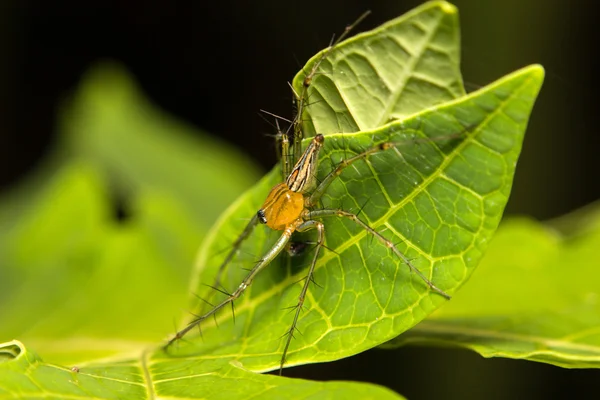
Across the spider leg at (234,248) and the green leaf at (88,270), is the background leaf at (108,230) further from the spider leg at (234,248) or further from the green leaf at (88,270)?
the spider leg at (234,248)

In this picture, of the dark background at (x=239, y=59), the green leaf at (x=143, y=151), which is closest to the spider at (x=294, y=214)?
the green leaf at (x=143, y=151)

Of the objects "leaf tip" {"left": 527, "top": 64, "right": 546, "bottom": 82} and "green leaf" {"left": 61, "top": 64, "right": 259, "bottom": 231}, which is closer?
"leaf tip" {"left": 527, "top": 64, "right": 546, "bottom": 82}

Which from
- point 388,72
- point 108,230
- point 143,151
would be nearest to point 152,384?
point 388,72

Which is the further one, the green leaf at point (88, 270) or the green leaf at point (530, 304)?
the green leaf at point (88, 270)

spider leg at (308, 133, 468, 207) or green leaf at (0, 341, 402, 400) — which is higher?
spider leg at (308, 133, 468, 207)

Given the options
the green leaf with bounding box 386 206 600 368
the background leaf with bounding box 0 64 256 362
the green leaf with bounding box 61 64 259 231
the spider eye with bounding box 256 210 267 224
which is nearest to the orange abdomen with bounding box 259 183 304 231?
the spider eye with bounding box 256 210 267 224

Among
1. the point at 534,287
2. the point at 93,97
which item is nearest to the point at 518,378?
the point at 534,287

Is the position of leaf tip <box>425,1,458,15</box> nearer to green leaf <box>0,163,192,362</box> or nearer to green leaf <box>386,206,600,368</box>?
green leaf <box>386,206,600,368</box>
